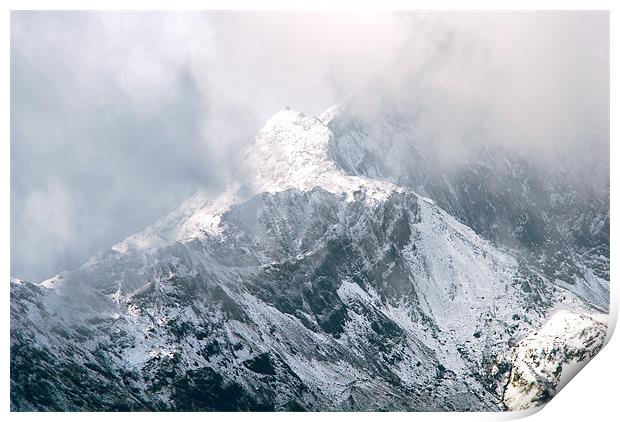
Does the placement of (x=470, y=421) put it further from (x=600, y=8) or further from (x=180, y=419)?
(x=600, y=8)
